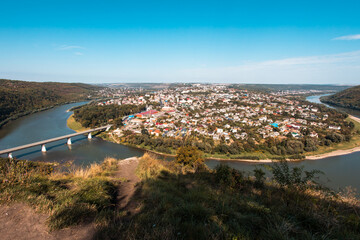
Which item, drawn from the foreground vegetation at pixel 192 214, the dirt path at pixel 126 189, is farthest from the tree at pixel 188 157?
the foreground vegetation at pixel 192 214

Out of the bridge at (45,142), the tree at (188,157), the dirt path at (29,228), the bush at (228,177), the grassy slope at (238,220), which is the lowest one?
the bridge at (45,142)

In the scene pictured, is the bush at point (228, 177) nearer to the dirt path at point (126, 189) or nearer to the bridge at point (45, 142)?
the dirt path at point (126, 189)

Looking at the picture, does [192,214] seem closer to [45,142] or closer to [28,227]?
[28,227]

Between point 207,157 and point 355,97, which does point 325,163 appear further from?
point 355,97

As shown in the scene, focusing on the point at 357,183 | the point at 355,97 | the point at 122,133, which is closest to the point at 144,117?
the point at 122,133

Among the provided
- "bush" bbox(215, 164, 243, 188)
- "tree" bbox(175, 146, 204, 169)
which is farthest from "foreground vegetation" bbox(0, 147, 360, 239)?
"tree" bbox(175, 146, 204, 169)

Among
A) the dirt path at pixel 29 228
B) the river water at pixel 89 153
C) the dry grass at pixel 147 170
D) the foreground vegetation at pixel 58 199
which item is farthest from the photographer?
the river water at pixel 89 153

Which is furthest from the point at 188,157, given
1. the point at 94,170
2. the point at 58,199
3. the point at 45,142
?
the point at 45,142

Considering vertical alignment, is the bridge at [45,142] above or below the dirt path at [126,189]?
below
